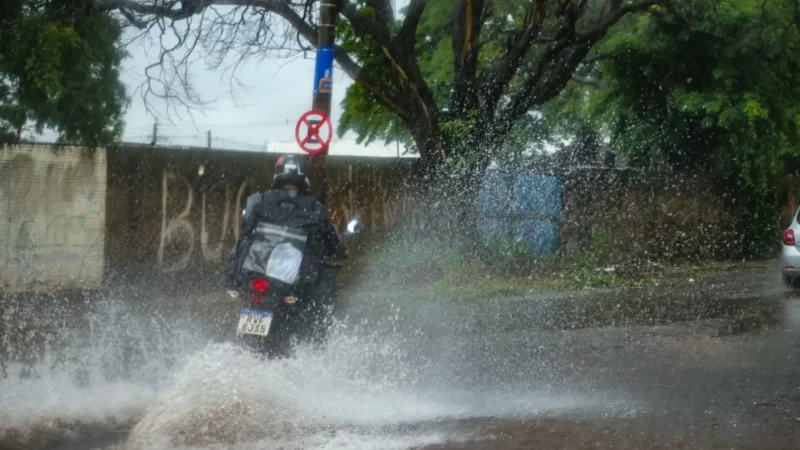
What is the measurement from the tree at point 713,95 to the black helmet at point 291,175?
12718mm

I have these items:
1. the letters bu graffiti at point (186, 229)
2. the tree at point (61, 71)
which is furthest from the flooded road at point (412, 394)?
the tree at point (61, 71)

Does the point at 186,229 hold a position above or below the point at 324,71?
below

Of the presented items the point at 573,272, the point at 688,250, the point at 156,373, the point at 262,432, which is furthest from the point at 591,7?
the point at 262,432

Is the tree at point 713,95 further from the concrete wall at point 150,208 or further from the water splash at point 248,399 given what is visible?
the water splash at point 248,399

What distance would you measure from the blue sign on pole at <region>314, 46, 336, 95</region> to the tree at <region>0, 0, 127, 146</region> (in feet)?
11.9

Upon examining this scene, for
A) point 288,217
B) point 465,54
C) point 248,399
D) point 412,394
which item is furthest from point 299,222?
point 465,54

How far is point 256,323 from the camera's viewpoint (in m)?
6.88

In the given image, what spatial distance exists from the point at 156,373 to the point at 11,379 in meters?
1.08

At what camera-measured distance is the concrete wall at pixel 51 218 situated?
43.4ft

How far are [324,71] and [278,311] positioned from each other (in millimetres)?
5722

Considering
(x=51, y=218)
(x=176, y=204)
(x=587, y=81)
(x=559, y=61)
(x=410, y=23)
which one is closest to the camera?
(x=51, y=218)

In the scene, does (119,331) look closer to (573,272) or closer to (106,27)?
(106,27)

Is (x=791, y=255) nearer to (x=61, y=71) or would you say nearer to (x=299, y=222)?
(x=299, y=222)

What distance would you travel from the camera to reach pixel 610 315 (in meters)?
12.5
